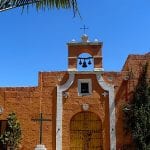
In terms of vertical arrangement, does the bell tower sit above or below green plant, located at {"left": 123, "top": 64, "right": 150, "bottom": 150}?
above

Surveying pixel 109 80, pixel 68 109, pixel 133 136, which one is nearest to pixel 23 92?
pixel 68 109

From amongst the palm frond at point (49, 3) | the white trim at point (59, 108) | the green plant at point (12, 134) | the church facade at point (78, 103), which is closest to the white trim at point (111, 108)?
the church facade at point (78, 103)

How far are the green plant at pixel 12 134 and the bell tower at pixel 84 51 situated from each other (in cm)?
428

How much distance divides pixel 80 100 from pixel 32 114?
2.82m

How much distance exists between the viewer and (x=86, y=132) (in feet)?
75.0

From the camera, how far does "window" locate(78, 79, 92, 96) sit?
2306 cm

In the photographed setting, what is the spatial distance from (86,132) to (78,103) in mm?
1702

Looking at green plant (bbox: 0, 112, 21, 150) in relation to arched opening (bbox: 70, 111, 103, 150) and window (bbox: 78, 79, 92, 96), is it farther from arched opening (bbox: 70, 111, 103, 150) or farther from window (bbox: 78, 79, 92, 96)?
window (bbox: 78, 79, 92, 96)

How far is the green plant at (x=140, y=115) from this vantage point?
21547 millimetres

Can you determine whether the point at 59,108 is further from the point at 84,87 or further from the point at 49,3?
the point at 49,3

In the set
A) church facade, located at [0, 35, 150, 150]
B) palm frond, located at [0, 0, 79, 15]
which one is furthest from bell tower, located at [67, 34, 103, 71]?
palm frond, located at [0, 0, 79, 15]

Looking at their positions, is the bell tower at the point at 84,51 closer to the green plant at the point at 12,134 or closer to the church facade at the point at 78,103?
the church facade at the point at 78,103

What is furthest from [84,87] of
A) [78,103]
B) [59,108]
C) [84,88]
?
[59,108]

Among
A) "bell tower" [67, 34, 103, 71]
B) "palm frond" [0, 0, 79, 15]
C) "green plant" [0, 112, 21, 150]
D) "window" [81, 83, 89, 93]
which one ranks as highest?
"bell tower" [67, 34, 103, 71]
